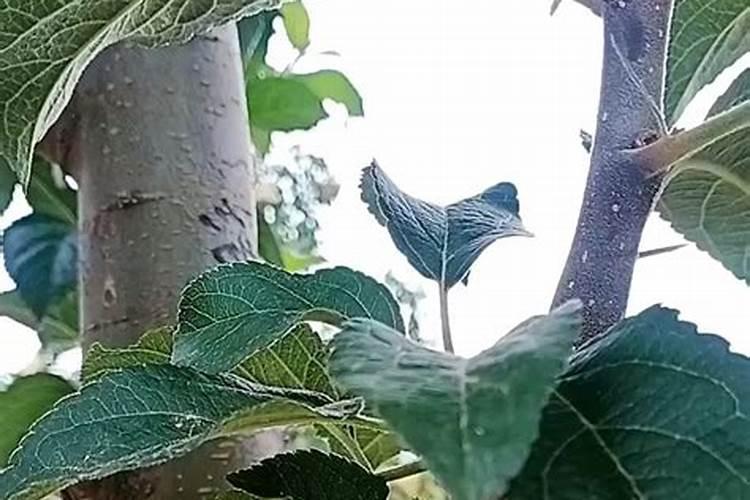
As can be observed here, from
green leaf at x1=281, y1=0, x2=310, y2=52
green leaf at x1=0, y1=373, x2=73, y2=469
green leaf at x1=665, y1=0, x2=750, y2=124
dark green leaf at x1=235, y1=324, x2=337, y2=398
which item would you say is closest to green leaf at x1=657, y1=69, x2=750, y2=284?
green leaf at x1=665, y1=0, x2=750, y2=124

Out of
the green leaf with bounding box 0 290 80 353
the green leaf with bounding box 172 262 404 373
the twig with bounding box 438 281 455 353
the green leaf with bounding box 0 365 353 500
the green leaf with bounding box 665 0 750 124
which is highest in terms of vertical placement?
the green leaf with bounding box 665 0 750 124

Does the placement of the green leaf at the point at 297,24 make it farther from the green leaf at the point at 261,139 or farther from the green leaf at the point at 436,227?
the green leaf at the point at 436,227

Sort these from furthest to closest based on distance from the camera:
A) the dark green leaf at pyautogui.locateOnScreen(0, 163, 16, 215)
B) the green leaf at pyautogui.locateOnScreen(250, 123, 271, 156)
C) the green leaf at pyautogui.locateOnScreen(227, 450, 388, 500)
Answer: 1. the green leaf at pyautogui.locateOnScreen(250, 123, 271, 156)
2. the dark green leaf at pyautogui.locateOnScreen(0, 163, 16, 215)
3. the green leaf at pyautogui.locateOnScreen(227, 450, 388, 500)

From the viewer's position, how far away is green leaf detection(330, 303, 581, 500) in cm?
14

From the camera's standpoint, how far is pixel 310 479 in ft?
0.84

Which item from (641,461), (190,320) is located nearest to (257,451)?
(190,320)

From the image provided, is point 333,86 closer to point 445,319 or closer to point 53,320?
point 53,320

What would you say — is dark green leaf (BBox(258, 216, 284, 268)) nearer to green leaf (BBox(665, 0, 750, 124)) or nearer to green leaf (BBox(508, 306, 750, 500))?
green leaf (BBox(665, 0, 750, 124))

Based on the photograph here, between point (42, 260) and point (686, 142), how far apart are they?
47 cm

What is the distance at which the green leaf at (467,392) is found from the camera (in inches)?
5.6

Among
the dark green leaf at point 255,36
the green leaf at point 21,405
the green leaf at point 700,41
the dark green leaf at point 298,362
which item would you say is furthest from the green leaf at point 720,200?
the dark green leaf at point 255,36

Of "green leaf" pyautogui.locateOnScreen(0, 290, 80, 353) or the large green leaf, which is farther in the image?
"green leaf" pyautogui.locateOnScreen(0, 290, 80, 353)

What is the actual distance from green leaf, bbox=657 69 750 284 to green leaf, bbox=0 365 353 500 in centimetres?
14

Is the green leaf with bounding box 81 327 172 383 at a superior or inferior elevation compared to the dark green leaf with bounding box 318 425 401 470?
superior
